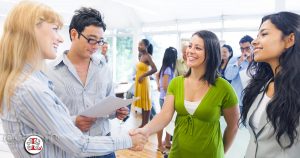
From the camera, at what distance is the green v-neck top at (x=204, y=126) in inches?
59.9

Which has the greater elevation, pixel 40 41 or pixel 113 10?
pixel 113 10

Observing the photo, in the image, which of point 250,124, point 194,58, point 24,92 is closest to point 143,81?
point 194,58

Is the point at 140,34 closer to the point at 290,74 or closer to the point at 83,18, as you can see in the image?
the point at 83,18

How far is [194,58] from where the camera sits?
162 cm

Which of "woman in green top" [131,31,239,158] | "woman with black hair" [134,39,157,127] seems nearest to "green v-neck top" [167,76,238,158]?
"woman in green top" [131,31,239,158]

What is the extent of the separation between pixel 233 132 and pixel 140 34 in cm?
764

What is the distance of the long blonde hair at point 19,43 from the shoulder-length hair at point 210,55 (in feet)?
3.19

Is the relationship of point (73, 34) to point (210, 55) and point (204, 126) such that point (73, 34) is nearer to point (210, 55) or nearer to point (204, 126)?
point (210, 55)

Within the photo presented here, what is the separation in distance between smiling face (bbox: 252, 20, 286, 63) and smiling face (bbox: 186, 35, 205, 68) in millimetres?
400

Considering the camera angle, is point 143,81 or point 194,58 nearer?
point 194,58

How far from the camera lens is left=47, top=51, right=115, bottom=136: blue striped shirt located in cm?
146

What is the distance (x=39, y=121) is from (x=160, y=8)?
7260 millimetres

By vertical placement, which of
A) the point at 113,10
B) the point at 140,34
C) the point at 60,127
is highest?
the point at 113,10

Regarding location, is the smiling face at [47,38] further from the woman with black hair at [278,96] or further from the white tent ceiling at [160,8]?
the white tent ceiling at [160,8]
